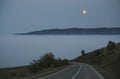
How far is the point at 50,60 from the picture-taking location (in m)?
68.9

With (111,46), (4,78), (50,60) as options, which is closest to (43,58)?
(50,60)

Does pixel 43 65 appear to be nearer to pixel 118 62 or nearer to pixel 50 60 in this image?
pixel 50 60

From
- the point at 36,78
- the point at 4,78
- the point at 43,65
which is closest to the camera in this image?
the point at 36,78

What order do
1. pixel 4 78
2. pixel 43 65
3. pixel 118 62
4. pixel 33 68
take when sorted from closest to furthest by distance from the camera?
pixel 4 78 → pixel 33 68 → pixel 43 65 → pixel 118 62

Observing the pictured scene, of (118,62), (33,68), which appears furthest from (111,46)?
(33,68)

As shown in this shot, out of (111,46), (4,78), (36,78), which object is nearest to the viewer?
(36,78)

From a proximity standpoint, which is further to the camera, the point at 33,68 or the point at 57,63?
the point at 57,63

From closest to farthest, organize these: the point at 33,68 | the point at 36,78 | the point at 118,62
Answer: the point at 36,78, the point at 33,68, the point at 118,62

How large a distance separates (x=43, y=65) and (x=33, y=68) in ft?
55.4

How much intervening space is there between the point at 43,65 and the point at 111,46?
57.4 metres

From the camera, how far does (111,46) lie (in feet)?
386

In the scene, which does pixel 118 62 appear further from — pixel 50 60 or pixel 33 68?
pixel 33 68

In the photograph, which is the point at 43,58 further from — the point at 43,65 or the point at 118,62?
the point at 118,62

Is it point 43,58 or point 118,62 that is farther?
point 118,62
